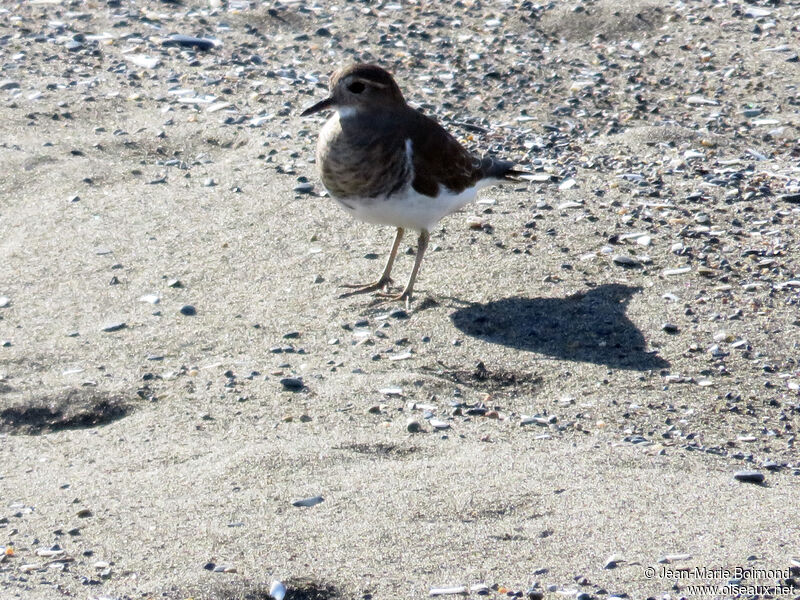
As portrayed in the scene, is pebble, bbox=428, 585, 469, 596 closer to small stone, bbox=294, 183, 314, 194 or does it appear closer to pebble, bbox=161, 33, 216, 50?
small stone, bbox=294, 183, 314, 194

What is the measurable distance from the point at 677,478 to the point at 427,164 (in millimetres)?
A: 2355

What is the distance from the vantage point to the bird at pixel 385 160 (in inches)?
240

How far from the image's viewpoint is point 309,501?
4.45m

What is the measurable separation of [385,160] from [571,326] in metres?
1.33

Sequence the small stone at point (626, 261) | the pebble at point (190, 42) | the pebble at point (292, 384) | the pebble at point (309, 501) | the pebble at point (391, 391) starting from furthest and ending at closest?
the pebble at point (190, 42) → the small stone at point (626, 261) → the pebble at point (292, 384) → the pebble at point (391, 391) → the pebble at point (309, 501)

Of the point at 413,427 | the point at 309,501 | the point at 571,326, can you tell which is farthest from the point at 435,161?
the point at 309,501

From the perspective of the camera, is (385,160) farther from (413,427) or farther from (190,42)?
(190,42)

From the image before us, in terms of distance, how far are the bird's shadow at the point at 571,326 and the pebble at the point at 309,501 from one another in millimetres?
1766

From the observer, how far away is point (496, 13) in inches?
420

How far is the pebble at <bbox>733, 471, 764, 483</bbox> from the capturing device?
466 cm

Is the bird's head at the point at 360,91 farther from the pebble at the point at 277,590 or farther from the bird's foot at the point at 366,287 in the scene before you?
the pebble at the point at 277,590

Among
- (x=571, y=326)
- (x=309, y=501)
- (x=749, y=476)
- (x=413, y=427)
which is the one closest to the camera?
(x=309, y=501)

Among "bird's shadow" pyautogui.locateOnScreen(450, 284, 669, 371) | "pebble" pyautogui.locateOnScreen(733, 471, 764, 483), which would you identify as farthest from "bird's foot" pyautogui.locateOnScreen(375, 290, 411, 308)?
"pebble" pyautogui.locateOnScreen(733, 471, 764, 483)

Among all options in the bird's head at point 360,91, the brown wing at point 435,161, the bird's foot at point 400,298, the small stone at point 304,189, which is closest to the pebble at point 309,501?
the bird's foot at point 400,298
